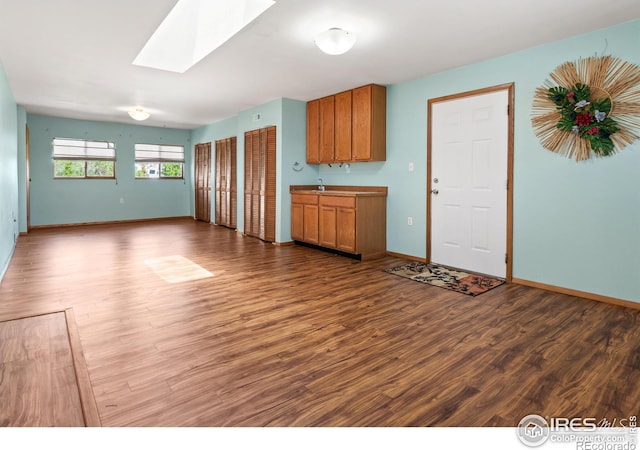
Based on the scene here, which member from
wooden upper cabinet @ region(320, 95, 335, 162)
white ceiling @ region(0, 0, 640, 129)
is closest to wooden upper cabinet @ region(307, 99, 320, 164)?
wooden upper cabinet @ region(320, 95, 335, 162)

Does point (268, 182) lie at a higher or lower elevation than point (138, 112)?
lower

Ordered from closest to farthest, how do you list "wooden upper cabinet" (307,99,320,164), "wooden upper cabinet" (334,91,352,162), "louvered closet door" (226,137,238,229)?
"wooden upper cabinet" (334,91,352,162)
"wooden upper cabinet" (307,99,320,164)
"louvered closet door" (226,137,238,229)

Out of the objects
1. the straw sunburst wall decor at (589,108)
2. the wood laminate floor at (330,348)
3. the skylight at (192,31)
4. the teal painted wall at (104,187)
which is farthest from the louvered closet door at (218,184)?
the straw sunburst wall decor at (589,108)

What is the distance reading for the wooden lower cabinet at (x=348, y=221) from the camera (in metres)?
5.29

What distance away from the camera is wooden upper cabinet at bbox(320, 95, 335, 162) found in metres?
6.09

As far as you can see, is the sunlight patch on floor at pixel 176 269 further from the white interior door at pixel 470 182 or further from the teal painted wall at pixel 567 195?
the teal painted wall at pixel 567 195

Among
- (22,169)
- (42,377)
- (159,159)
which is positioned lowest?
(42,377)

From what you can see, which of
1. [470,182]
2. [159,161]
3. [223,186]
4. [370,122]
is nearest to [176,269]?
[370,122]

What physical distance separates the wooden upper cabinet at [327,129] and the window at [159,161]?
5808 millimetres

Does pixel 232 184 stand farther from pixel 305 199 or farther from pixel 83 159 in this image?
pixel 83 159

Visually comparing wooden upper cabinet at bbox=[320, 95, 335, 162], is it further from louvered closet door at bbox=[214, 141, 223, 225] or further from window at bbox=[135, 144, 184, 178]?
window at bbox=[135, 144, 184, 178]

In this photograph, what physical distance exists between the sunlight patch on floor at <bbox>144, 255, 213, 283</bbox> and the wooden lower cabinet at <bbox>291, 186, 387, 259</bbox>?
195 centimetres

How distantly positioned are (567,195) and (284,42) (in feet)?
10.5

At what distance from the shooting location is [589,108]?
11.5ft
